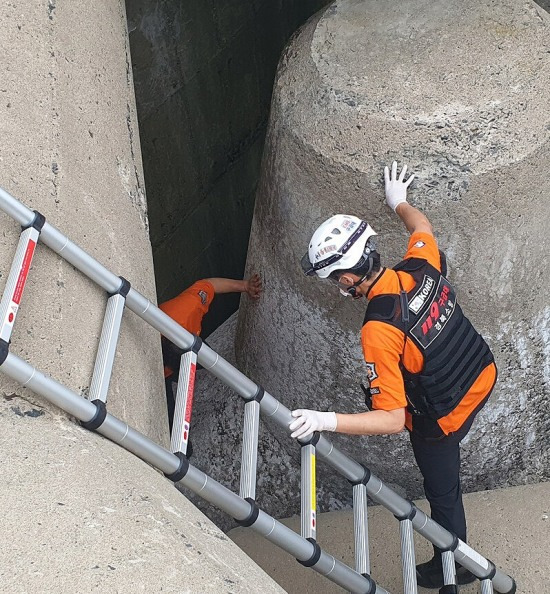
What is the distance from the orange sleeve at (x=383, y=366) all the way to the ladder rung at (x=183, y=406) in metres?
0.61

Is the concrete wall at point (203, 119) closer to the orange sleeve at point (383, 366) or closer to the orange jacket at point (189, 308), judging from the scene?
the orange jacket at point (189, 308)

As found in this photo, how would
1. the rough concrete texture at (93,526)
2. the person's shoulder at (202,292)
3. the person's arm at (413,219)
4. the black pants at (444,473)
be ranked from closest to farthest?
the rough concrete texture at (93,526)
the person's arm at (413,219)
the black pants at (444,473)
the person's shoulder at (202,292)

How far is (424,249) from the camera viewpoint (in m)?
3.38

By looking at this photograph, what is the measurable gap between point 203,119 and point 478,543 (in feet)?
12.3

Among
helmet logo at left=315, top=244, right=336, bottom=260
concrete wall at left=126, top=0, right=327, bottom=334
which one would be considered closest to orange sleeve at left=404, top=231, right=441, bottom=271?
helmet logo at left=315, top=244, right=336, bottom=260

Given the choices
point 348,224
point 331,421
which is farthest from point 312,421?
point 348,224

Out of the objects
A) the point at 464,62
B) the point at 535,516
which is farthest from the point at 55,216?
the point at 535,516

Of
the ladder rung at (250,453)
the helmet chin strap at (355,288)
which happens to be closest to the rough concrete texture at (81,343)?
the ladder rung at (250,453)

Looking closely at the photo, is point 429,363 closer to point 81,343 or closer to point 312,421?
point 312,421

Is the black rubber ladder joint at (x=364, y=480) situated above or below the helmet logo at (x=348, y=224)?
below

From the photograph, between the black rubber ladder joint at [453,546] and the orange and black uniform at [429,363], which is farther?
the black rubber ladder joint at [453,546]

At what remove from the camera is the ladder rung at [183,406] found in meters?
2.90

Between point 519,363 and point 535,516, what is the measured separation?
2.32ft

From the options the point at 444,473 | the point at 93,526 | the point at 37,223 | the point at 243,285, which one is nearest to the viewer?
the point at 93,526
